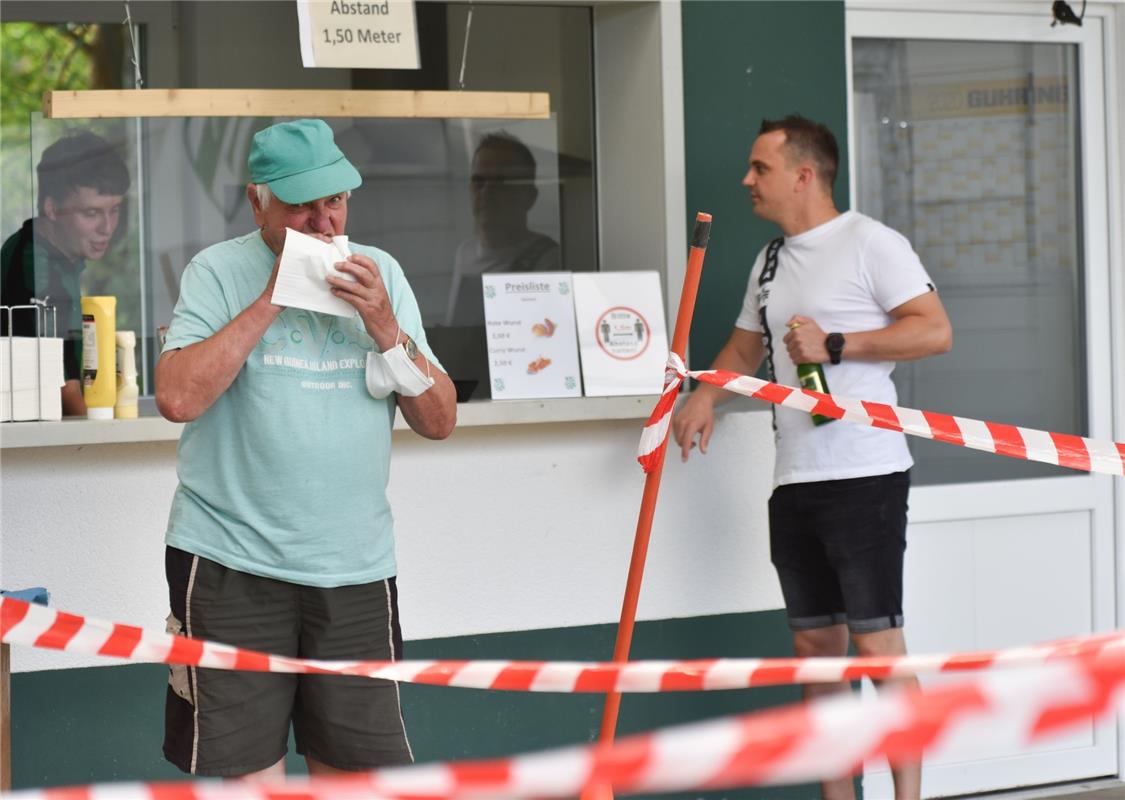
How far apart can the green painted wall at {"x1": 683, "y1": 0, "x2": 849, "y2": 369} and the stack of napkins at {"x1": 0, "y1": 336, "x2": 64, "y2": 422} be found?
1.69 metres

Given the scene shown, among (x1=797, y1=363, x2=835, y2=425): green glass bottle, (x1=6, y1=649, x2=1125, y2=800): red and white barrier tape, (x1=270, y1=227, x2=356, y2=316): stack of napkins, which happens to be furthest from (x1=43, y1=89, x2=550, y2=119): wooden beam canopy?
(x1=6, y1=649, x2=1125, y2=800): red and white barrier tape

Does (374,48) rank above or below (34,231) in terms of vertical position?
above

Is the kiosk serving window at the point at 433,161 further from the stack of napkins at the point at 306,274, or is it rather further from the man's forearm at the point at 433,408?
the stack of napkins at the point at 306,274

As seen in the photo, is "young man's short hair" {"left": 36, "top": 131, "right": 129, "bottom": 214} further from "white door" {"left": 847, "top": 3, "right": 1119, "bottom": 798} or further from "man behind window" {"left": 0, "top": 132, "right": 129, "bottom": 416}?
"white door" {"left": 847, "top": 3, "right": 1119, "bottom": 798}

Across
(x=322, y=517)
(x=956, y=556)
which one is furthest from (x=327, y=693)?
(x=956, y=556)

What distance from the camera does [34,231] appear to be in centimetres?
387

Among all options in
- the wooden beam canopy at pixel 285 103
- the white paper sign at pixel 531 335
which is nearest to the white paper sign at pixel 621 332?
the white paper sign at pixel 531 335

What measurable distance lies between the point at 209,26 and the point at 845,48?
189cm

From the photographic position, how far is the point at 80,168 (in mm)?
4016

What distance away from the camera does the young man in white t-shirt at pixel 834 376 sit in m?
3.50

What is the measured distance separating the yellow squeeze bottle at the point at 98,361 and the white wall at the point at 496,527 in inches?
4.8

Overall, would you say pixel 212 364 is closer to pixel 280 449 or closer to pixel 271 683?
pixel 280 449

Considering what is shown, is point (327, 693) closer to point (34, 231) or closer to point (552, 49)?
point (34, 231)

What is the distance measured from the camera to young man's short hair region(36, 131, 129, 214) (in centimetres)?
395
